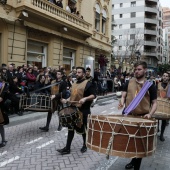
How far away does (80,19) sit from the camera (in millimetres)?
18719

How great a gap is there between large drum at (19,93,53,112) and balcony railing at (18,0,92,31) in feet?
28.2

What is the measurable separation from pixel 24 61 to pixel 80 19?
667 centimetres

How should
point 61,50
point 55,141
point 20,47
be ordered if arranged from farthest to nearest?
point 61,50 → point 20,47 → point 55,141

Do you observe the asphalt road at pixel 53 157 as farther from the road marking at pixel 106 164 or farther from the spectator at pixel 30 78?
the spectator at pixel 30 78

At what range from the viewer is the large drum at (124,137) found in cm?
323

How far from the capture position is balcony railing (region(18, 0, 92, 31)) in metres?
14.1

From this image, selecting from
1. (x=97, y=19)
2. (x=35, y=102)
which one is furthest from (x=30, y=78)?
(x=97, y=19)

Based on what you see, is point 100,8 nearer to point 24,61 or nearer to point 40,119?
point 24,61

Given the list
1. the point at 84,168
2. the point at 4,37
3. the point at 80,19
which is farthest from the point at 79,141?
the point at 80,19

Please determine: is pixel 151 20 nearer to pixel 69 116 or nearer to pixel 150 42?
pixel 150 42

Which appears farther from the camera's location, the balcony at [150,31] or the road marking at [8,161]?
the balcony at [150,31]

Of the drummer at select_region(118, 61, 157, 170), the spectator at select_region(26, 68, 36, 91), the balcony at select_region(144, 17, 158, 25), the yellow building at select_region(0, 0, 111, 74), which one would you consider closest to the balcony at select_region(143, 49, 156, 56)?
the balcony at select_region(144, 17, 158, 25)

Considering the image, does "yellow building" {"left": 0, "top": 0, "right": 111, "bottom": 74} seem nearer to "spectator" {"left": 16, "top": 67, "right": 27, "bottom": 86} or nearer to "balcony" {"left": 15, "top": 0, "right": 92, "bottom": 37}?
"balcony" {"left": 15, "top": 0, "right": 92, "bottom": 37}

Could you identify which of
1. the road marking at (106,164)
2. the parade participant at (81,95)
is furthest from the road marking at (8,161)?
the road marking at (106,164)
